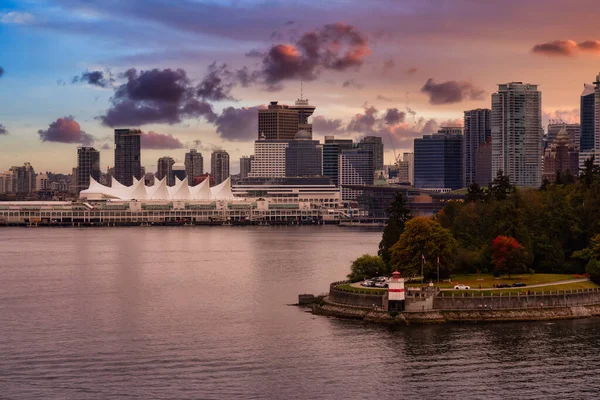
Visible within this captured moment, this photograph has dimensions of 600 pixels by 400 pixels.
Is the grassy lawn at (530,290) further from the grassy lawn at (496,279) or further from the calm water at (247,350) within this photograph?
the calm water at (247,350)

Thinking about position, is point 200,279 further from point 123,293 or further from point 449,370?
point 449,370

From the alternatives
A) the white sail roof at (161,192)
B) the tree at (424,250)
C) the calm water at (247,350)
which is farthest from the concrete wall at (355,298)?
the white sail roof at (161,192)

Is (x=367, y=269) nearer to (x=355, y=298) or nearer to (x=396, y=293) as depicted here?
(x=355, y=298)

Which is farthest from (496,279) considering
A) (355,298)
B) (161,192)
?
A: (161,192)

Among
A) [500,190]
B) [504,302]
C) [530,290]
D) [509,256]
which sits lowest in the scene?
[504,302]

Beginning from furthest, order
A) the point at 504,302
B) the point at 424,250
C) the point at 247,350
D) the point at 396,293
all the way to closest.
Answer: the point at 424,250, the point at 504,302, the point at 396,293, the point at 247,350
